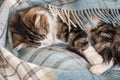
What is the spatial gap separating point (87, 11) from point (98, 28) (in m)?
0.12

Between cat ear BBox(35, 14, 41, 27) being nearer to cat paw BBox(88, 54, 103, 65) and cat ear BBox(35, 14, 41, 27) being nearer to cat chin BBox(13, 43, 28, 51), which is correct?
cat chin BBox(13, 43, 28, 51)

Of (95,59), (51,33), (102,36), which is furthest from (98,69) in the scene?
(51,33)

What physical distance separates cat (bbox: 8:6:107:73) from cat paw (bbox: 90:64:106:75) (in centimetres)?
20

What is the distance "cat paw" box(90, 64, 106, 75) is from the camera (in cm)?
114

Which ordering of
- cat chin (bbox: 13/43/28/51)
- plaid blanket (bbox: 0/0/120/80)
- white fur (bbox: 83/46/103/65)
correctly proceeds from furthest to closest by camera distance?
cat chin (bbox: 13/43/28/51) < white fur (bbox: 83/46/103/65) < plaid blanket (bbox: 0/0/120/80)

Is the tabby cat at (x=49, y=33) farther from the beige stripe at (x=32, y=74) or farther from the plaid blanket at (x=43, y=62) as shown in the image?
the beige stripe at (x=32, y=74)

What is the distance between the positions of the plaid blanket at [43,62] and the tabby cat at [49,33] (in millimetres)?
49

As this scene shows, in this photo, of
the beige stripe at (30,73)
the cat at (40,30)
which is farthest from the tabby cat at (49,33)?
the beige stripe at (30,73)

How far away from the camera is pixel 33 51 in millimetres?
1300

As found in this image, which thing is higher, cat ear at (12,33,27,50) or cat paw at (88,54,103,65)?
cat ear at (12,33,27,50)

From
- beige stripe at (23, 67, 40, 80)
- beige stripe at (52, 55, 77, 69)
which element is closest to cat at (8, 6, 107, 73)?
beige stripe at (52, 55, 77, 69)

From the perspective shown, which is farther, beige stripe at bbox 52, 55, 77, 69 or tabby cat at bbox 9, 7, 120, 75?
tabby cat at bbox 9, 7, 120, 75

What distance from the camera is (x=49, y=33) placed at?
1.40m

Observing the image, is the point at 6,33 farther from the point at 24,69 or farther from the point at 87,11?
the point at 87,11
